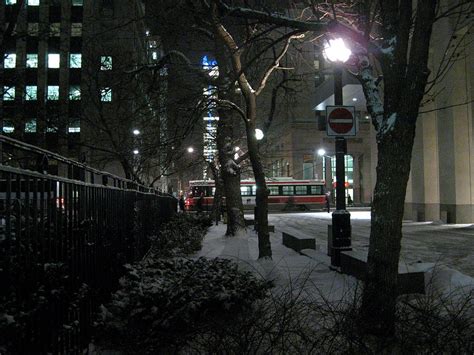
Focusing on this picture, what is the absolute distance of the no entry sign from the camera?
9531 millimetres

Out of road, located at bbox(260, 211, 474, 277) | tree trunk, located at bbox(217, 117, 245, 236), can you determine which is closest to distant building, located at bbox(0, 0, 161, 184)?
tree trunk, located at bbox(217, 117, 245, 236)

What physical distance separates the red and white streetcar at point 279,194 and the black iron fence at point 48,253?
131 ft

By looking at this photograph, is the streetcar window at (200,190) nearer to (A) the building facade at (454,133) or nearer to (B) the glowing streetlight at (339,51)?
(A) the building facade at (454,133)

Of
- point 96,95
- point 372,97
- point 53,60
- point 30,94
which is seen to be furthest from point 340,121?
point 53,60

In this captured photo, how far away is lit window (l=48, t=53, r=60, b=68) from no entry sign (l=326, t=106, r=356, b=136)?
61594 mm

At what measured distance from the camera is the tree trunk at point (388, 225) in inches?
180

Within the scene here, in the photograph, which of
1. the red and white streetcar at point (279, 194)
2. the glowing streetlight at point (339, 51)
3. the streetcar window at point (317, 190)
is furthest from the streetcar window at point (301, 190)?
the glowing streetlight at point (339, 51)

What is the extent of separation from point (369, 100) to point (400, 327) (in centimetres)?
258

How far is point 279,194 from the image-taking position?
46.2 metres

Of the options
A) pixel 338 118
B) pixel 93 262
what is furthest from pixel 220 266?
pixel 338 118

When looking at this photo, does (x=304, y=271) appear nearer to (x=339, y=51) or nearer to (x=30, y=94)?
(x=339, y=51)

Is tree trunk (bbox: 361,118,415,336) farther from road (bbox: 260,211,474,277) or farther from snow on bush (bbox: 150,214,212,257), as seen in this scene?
snow on bush (bbox: 150,214,212,257)

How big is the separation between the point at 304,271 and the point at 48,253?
590 cm

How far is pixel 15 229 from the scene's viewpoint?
280 cm
